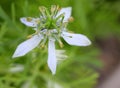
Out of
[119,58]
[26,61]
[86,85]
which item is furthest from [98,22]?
[26,61]

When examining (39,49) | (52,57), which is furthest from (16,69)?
(52,57)

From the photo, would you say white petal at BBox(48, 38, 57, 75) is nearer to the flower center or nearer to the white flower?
the flower center

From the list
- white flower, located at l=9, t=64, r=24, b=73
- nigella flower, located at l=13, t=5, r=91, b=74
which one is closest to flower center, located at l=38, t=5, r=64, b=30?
nigella flower, located at l=13, t=5, r=91, b=74

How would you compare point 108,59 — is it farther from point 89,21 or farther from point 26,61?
point 26,61

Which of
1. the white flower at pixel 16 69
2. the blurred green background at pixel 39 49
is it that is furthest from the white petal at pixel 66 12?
the white flower at pixel 16 69

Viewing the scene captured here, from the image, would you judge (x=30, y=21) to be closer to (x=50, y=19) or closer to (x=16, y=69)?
(x=50, y=19)

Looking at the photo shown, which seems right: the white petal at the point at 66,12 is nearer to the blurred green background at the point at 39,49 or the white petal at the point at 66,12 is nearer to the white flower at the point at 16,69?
the blurred green background at the point at 39,49
